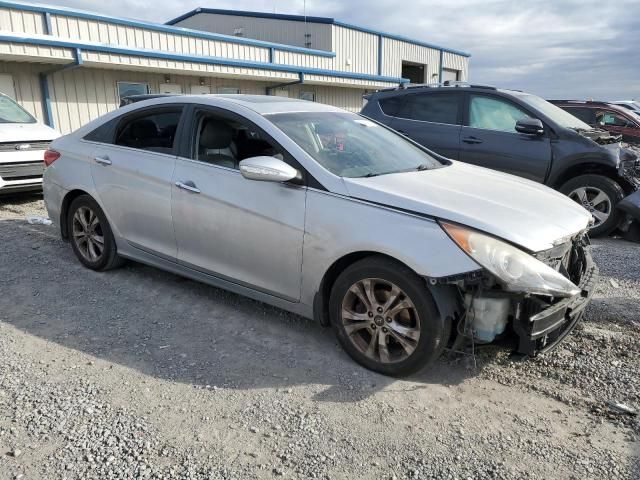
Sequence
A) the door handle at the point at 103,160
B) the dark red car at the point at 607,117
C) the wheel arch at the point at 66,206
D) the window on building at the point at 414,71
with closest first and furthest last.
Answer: the door handle at the point at 103,160
the wheel arch at the point at 66,206
the dark red car at the point at 607,117
the window on building at the point at 414,71

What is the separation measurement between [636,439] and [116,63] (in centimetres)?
1262

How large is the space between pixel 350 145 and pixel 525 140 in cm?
400

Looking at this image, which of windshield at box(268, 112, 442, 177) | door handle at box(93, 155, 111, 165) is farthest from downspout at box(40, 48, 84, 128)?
windshield at box(268, 112, 442, 177)

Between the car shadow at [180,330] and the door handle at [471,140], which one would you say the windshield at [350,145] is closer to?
the car shadow at [180,330]

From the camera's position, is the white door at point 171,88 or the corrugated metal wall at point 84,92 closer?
the corrugated metal wall at point 84,92

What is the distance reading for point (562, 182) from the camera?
6.93m

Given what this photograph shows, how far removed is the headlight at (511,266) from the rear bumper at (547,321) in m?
0.12

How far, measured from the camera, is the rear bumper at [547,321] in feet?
9.57

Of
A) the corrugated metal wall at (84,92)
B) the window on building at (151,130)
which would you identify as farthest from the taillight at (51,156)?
the corrugated metal wall at (84,92)

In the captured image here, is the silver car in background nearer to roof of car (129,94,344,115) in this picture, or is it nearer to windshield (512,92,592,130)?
roof of car (129,94,344,115)

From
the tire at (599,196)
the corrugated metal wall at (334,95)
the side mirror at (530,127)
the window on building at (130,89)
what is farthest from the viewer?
the corrugated metal wall at (334,95)

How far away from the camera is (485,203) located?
325cm

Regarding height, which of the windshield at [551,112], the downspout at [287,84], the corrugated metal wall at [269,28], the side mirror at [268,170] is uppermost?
the corrugated metal wall at [269,28]

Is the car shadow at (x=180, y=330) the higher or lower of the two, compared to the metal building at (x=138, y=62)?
lower
